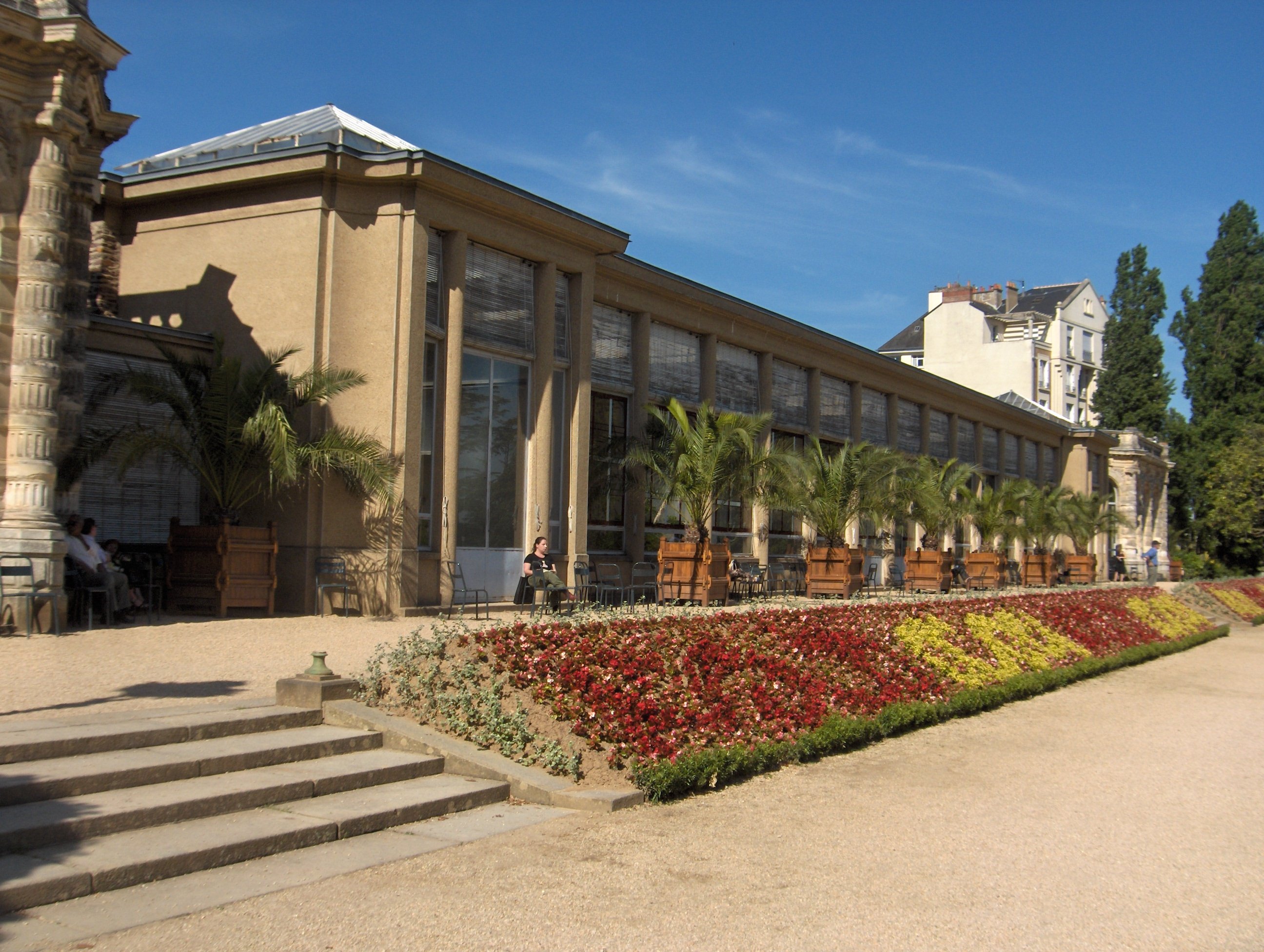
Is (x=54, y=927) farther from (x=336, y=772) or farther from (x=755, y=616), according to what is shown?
(x=755, y=616)

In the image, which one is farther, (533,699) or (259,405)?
(259,405)

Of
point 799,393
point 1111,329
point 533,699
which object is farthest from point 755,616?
point 1111,329

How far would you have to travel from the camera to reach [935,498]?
94.0ft

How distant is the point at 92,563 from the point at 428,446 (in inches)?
208

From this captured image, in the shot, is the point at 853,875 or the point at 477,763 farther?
the point at 477,763

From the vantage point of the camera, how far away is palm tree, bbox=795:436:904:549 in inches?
964

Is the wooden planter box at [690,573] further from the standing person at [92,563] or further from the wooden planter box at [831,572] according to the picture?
the standing person at [92,563]

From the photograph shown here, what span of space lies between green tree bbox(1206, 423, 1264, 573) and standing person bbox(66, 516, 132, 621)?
157 ft

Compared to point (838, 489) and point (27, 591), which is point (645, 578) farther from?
point (27, 591)

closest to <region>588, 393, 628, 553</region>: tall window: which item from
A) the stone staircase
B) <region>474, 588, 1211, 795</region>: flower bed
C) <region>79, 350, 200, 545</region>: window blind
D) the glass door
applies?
the glass door

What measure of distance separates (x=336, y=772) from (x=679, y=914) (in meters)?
2.78

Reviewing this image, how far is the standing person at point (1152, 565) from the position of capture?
42688mm

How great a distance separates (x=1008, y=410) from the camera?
4266 cm

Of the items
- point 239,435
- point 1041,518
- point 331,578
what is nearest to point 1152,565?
point 1041,518
